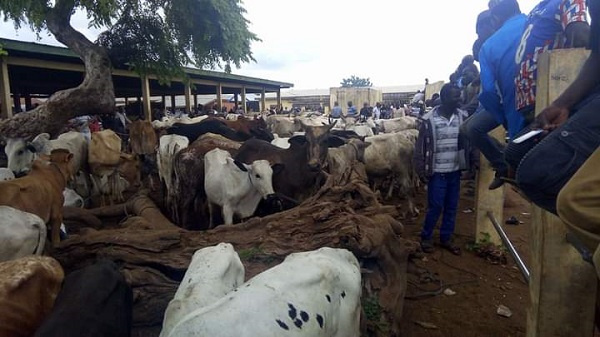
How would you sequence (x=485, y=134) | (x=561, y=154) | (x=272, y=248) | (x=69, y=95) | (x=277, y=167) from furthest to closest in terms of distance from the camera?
(x=69, y=95) → (x=277, y=167) → (x=485, y=134) → (x=272, y=248) → (x=561, y=154)

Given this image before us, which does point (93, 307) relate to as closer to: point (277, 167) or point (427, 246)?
point (277, 167)

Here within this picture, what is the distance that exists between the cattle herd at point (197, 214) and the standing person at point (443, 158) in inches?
45.1

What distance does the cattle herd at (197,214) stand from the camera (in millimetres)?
2318

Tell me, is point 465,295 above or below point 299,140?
below

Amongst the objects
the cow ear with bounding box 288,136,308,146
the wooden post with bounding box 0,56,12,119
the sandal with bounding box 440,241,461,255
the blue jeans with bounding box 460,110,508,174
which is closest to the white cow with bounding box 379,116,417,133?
the cow ear with bounding box 288,136,308,146

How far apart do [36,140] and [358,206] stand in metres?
7.77

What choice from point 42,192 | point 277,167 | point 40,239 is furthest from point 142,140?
point 40,239

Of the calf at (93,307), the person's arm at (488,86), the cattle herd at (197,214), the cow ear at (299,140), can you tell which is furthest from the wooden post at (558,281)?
the cow ear at (299,140)

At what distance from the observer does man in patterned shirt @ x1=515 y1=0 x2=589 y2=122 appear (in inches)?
96.8

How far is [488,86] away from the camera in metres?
3.41

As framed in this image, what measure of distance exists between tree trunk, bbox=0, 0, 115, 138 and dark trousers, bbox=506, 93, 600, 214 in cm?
962

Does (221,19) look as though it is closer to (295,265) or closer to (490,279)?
(490,279)

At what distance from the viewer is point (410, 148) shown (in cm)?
934

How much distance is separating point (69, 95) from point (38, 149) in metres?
1.30
